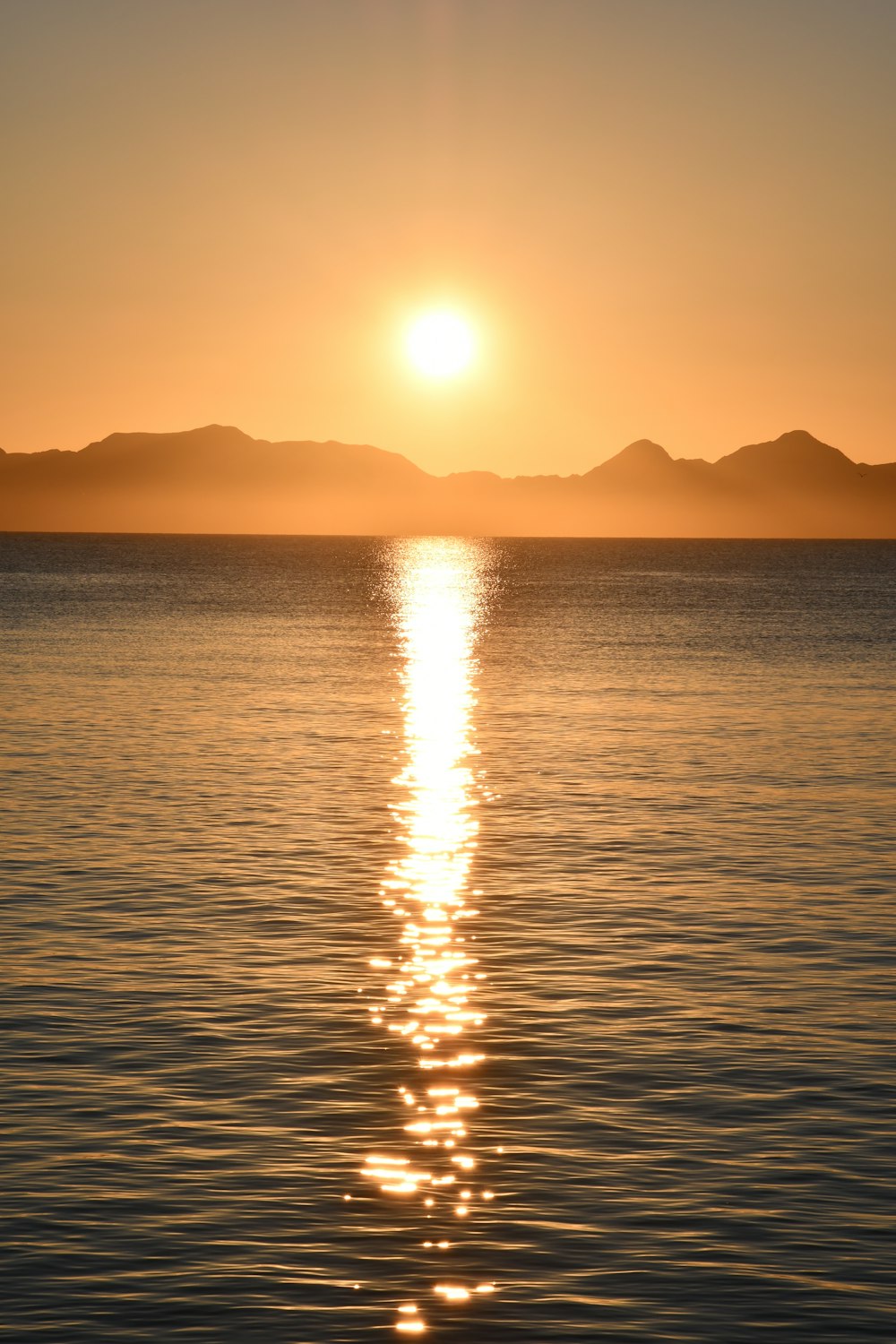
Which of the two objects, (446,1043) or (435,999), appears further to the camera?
(435,999)

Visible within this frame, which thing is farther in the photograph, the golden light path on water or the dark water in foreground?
the golden light path on water

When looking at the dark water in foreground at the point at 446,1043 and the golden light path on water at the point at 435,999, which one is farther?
the golden light path on water at the point at 435,999

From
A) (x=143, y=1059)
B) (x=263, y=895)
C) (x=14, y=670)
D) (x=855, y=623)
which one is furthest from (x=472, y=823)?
(x=855, y=623)

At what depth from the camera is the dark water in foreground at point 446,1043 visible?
15922mm

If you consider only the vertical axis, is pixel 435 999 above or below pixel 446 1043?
above

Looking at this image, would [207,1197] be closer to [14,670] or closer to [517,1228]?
[517,1228]

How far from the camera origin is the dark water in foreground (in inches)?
627

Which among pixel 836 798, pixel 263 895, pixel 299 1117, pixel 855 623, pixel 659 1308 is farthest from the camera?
pixel 855 623

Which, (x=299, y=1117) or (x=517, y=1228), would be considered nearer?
(x=517, y=1228)

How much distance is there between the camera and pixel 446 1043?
23.3m

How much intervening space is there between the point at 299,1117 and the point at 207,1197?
98.7 inches

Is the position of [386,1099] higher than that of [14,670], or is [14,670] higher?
[14,670]

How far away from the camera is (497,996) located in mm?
25562

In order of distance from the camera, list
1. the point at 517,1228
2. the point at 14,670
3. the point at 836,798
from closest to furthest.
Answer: the point at 517,1228, the point at 836,798, the point at 14,670
